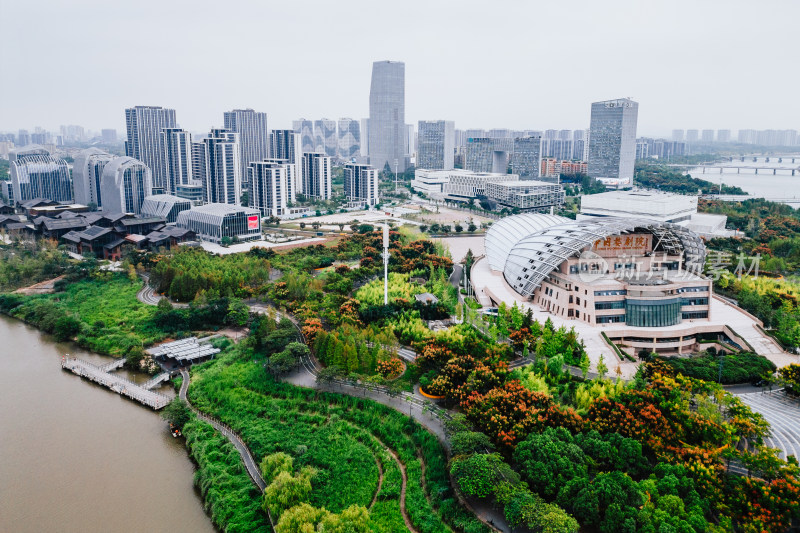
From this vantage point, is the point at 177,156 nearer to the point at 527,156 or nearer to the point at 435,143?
the point at 435,143

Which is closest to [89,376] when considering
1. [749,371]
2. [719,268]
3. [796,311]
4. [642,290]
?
[642,290]

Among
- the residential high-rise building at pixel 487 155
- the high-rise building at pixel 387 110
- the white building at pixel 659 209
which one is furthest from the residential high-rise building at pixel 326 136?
the white building at pixel 659 209

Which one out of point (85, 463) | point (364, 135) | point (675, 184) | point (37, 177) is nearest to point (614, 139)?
point (675, 184)

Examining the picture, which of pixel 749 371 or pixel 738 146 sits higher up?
pixel 738 146

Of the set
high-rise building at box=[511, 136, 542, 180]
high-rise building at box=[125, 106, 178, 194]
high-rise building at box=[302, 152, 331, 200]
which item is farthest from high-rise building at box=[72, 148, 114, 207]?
high-rise building at box=[511, 136, 542, 180]

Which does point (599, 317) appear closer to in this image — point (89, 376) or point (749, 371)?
point (749, 371)

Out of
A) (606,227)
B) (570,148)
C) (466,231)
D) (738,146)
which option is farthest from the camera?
(738,146)
